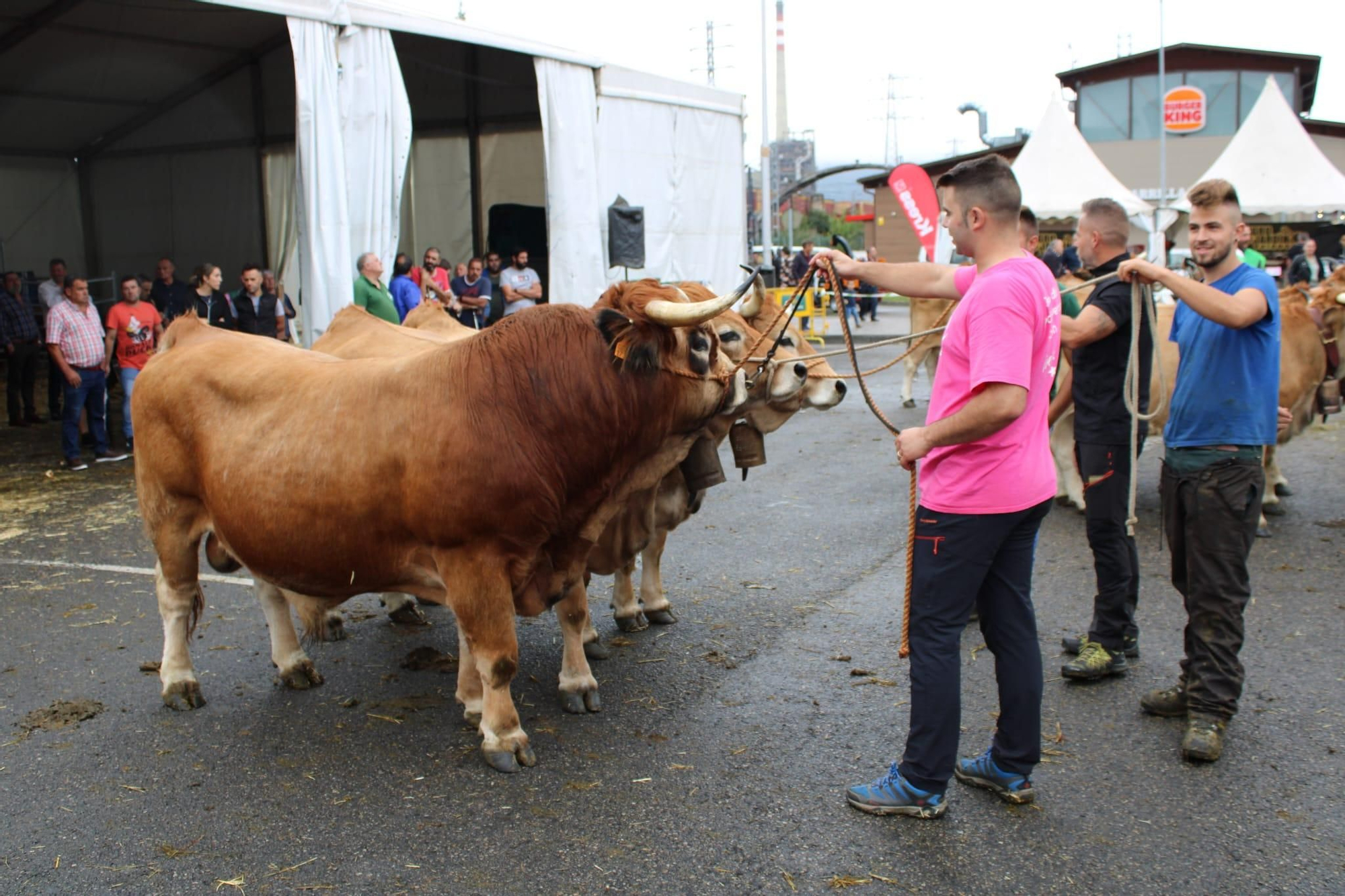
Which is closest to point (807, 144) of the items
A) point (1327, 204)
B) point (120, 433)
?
point (1327, 204)

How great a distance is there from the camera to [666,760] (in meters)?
4.00

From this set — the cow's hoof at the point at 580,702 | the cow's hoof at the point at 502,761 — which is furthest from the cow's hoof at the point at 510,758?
the cow's hoof at the point at 580,702

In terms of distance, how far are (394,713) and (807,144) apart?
9658cm

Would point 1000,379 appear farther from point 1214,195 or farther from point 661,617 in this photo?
point 661,617

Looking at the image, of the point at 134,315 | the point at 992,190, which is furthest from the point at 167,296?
the point at 992,190

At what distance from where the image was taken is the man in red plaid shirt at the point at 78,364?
33.3 ft

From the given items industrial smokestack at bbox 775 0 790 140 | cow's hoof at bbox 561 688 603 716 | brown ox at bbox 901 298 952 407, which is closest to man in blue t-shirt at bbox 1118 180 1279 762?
cow's hoof at bbox 561 688 603 716

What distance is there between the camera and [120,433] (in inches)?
486

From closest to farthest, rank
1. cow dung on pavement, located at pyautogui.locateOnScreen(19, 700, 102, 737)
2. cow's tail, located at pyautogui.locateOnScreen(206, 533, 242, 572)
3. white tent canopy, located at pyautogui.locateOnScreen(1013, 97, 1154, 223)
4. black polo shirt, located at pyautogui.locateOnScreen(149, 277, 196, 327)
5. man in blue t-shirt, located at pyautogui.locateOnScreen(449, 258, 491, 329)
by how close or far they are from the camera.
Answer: cow dung on pavement, located at pyautogui.locateOnScreen(19, 700, 102, 737) < cow's tail, located at pyautogui.locateOnScreen(206, 533, 242, 572) < black polo shirt, located at pyautogui.locateOnScreen(149, 277, 196, 327) < man in blue t-shirt, located at pyautogui.locateOnScreen(449, 258, 491, 329) < white tent canopy, located at pyautogui.locateOnScreen(1013, 97, 1154, 223)

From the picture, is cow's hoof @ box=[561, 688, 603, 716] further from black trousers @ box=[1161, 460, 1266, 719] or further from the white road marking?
the white road marking

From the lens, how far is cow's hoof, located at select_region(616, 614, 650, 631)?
550 centimetres

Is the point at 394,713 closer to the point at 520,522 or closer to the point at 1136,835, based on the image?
the point at 520,522

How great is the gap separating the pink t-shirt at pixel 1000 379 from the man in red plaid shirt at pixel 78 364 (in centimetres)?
918

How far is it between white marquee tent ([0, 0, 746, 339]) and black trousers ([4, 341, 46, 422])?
306 cm
